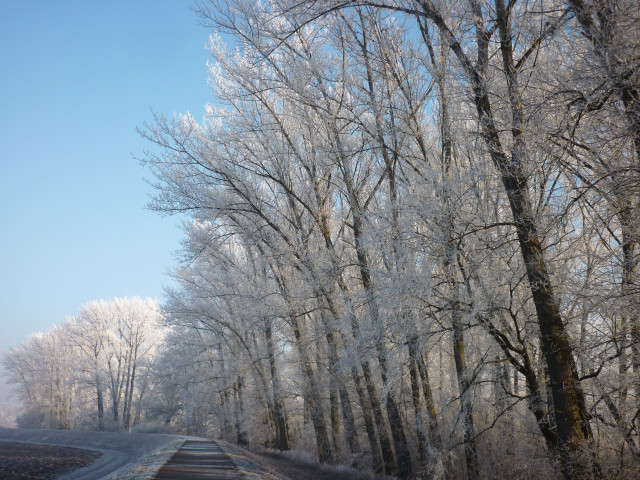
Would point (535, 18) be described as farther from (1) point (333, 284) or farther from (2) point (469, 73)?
(1) point (333, 284)

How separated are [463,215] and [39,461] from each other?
2659 centimetres

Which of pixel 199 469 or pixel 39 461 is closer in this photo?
pixel 199 469

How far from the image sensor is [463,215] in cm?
757

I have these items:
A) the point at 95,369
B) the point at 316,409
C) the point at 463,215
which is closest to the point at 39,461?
the point at 316,409

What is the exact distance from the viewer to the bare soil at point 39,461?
20.0 meters

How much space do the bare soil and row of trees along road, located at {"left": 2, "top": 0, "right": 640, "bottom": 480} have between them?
1116 centimetres

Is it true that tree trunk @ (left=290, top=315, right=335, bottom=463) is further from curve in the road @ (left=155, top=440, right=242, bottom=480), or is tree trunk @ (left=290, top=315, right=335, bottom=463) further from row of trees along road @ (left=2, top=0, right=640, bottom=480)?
curve in the road @ (left=155, top=440, right=242, bottom=480)

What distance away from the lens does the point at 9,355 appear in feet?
211

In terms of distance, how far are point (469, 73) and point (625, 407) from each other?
5.46 metres

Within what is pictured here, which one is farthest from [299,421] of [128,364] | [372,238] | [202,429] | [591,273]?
[128,364]

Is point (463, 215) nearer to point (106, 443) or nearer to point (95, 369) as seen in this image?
point (106, 443)

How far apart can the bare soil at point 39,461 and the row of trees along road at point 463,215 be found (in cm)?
1116

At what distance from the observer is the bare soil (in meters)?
20.0

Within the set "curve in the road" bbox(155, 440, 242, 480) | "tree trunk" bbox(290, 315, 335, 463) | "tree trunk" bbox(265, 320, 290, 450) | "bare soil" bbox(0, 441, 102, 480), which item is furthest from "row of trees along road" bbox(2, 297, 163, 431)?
"curve in the road" bbox(155, 440, 242, 480)
